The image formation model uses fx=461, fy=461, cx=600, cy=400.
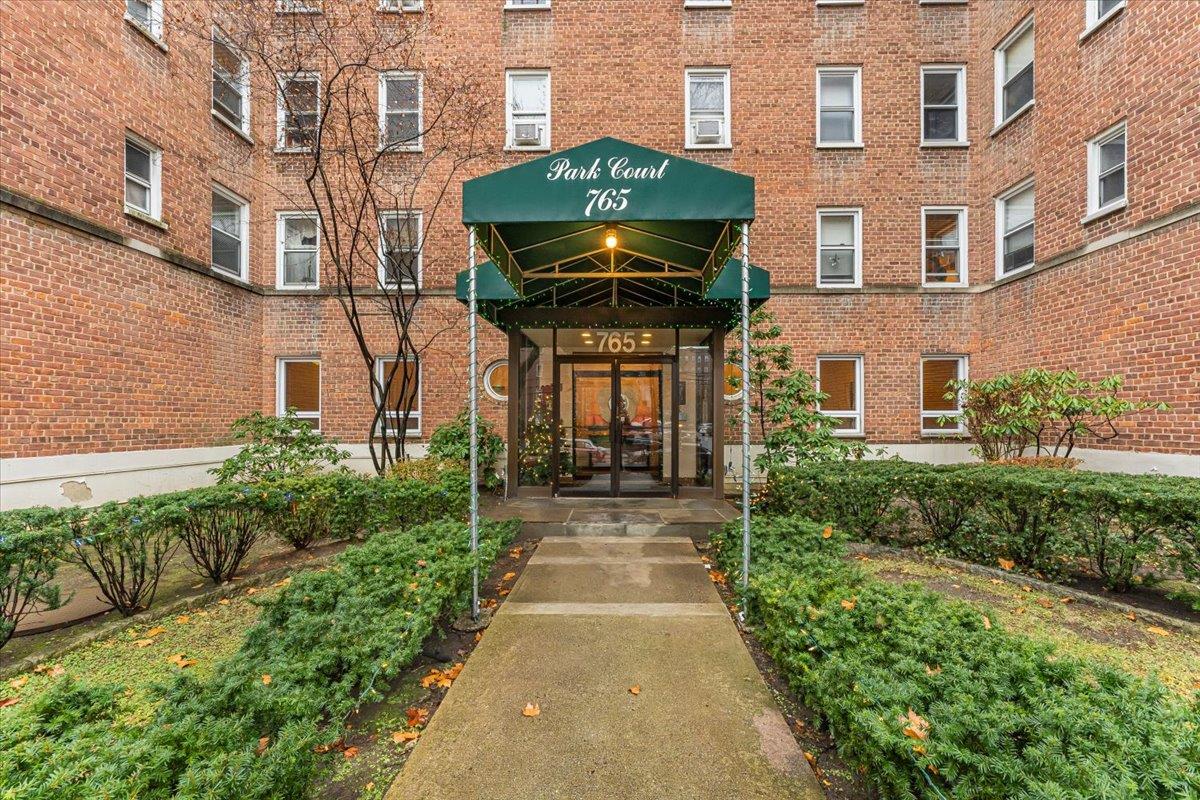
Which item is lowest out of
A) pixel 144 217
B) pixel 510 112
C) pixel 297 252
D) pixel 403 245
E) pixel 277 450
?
pixel 277 450

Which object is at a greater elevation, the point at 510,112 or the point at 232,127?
the point at 510,112

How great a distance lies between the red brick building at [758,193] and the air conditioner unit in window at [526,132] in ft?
0.16

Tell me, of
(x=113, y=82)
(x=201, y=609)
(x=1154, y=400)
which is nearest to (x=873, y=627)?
(x=201, y=609)

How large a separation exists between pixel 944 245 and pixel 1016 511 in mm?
7818

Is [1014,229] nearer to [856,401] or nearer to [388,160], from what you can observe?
[856,401]

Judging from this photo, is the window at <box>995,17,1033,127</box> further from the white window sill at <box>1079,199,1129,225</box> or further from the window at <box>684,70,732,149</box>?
the window at <box>684,70,732,149</box>

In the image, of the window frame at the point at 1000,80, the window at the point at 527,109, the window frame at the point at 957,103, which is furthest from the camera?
the window at the point at 527,109

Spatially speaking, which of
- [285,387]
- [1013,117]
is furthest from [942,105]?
[285,387]

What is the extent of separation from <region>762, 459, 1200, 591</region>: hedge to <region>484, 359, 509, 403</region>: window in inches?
238

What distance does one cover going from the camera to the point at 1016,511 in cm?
494

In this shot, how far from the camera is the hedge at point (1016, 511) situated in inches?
163

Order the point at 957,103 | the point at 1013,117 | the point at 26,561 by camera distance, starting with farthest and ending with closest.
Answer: the point at 957,103 → the point at 1013,117 → the point at 26,561

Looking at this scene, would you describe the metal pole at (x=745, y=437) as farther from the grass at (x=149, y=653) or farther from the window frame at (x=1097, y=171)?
the window frame at (x=1097, y=171)

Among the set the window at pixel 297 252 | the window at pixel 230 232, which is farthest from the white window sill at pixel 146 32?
the window at pixel 297 252
